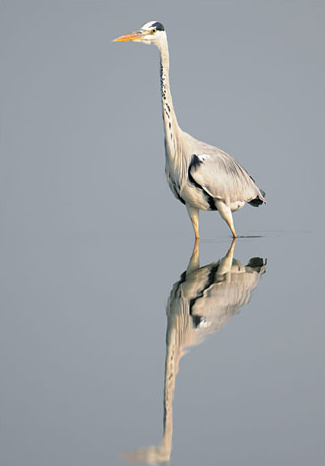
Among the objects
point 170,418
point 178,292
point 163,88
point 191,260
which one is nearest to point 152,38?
point 163,88

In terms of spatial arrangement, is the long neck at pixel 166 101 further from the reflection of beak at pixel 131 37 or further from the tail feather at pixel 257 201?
the tail feather at pixel 257 201

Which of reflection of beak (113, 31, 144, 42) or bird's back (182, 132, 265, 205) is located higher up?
reflection of beak (113, 31, 144, 42)

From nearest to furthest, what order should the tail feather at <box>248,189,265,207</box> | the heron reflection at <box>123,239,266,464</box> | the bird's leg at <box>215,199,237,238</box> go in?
1. the heron reflection at <box>123,239,266,464</box>
2. the bird's leg at <box>215,199,237,238</box>
3. the tail feather at <box>248,189,265,207</box>

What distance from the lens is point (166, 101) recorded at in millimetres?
7699

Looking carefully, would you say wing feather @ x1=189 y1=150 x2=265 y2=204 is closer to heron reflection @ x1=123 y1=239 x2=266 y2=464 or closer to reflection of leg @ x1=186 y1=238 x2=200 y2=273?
reflection of leg @ x1=186 y1=238 x2=200 y2=273

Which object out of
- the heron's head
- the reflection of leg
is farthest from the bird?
the reflection of leg

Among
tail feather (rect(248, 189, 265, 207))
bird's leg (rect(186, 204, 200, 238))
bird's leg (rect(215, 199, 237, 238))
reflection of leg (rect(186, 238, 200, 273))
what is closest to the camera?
reflection of leg (rect(186, 238, 200, 273))

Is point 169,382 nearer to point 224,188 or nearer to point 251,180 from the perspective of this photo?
point 224,188

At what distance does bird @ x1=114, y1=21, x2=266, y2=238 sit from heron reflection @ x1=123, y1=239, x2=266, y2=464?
1.08 meters

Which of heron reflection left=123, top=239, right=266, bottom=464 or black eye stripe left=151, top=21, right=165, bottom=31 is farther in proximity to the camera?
black eye stripe left=151, top=21, right=165, bottom=31

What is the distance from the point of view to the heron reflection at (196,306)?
9.71 feet

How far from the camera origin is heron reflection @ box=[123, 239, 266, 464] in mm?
2959

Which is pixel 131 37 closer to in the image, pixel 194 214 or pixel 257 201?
pixel 194 214

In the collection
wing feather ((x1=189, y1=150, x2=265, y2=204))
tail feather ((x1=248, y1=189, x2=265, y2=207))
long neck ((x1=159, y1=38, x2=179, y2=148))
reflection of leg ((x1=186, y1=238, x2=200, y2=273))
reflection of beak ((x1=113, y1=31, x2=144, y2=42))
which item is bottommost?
reflection of leg ((x1=186, y1=238, x2=200, y2=273))
